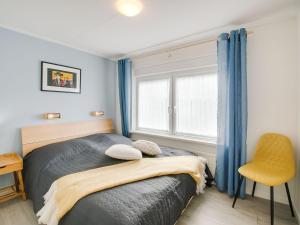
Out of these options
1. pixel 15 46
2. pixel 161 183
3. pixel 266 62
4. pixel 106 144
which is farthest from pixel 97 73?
pixel 266 62

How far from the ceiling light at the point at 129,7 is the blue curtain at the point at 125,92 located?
167cm

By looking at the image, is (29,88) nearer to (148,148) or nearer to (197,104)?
(148,148)

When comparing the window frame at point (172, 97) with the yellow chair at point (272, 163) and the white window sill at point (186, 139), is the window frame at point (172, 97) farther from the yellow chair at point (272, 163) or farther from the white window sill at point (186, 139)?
the yellow chair at point (272, 163)

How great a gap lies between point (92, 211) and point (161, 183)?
68 centimetres

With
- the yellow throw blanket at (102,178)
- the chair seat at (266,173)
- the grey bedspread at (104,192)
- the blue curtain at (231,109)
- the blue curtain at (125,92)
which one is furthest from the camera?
the blue curtain at (125,92)

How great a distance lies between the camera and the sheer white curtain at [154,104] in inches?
130

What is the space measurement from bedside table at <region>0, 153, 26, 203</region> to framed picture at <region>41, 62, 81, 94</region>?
113cm

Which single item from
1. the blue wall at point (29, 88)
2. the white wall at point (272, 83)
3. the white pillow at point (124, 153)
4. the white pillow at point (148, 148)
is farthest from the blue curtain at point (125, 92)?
the white wall at point (272, 83)

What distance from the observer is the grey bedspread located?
4.00 feet

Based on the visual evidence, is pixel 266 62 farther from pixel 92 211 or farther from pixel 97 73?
Answer: pixel 97 73

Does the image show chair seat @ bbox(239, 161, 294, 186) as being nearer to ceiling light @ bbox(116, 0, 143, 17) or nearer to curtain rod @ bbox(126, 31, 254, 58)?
curtain rod @ bbox(126, 31, 254, 58)

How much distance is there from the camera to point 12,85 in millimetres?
2385

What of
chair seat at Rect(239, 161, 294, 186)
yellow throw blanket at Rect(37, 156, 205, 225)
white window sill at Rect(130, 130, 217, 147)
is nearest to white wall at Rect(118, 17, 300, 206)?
chair seat at Rect(239, 161, 294, 186)

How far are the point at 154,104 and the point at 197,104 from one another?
3.14 ft
